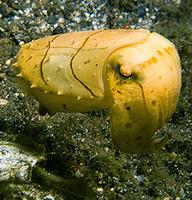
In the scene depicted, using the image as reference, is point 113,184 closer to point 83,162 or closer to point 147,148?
point 83,162

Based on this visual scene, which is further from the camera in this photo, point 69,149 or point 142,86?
point 69,149

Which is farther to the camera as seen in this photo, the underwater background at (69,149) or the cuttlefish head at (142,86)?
the underwater background at (69,149)

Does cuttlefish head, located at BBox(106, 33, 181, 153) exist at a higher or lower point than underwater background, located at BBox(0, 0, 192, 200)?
higher

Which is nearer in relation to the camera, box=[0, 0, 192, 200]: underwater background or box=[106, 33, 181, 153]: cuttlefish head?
box=[106, 33, 181, 153]: cuttlefish head

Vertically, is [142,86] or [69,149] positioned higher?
[142,86]

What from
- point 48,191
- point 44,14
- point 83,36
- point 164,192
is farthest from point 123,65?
point 44,14
